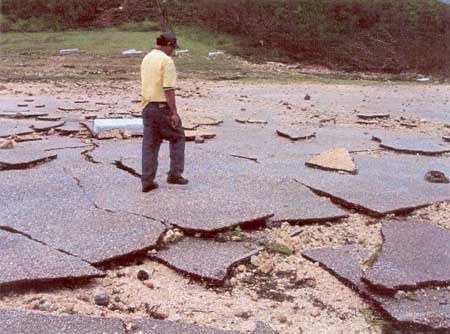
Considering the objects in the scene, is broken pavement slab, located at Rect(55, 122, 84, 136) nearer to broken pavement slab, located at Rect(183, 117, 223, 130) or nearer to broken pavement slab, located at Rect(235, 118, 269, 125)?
broken pavement slab, located at Rect(183, 117, 223, 130)

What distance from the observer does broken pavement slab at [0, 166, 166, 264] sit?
359cm

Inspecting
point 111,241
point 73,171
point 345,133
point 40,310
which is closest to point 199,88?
point 345,133

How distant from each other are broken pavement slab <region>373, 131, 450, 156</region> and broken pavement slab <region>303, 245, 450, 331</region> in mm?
3372

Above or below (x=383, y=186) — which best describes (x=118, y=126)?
below

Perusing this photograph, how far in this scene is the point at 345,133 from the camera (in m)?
8.04

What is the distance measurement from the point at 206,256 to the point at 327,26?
664 inches

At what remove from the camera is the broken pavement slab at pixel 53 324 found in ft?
8.88

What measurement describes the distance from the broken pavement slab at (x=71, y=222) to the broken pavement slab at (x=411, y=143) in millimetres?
3738

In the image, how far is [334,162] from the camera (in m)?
5.90

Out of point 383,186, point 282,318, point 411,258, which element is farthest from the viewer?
point 383,186

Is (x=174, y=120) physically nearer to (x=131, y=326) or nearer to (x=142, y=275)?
(x=142, y=275)

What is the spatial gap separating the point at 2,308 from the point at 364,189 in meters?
3.15

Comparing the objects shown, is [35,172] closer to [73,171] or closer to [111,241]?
[73,171]

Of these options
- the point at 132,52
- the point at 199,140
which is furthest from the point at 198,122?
the point at 132,52
